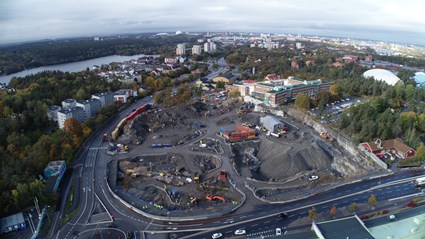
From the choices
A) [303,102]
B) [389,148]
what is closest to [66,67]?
[303,102]

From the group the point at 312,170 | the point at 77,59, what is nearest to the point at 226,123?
the point at 312,170

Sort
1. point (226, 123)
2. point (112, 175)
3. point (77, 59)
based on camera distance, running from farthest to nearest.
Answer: point (77, 59), point (226, 123), point (112, 175)

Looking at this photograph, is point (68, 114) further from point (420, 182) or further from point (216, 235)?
point (420, 182)

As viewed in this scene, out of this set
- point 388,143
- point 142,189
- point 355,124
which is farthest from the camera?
point 355,124

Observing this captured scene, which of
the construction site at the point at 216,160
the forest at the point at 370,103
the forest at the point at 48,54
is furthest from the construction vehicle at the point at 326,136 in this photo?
the forest at the point at 48,54

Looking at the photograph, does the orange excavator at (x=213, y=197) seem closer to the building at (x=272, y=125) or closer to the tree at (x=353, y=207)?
the tree at (x=353, y=207)

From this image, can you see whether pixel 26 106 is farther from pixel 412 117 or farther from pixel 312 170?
pixel 412 117
